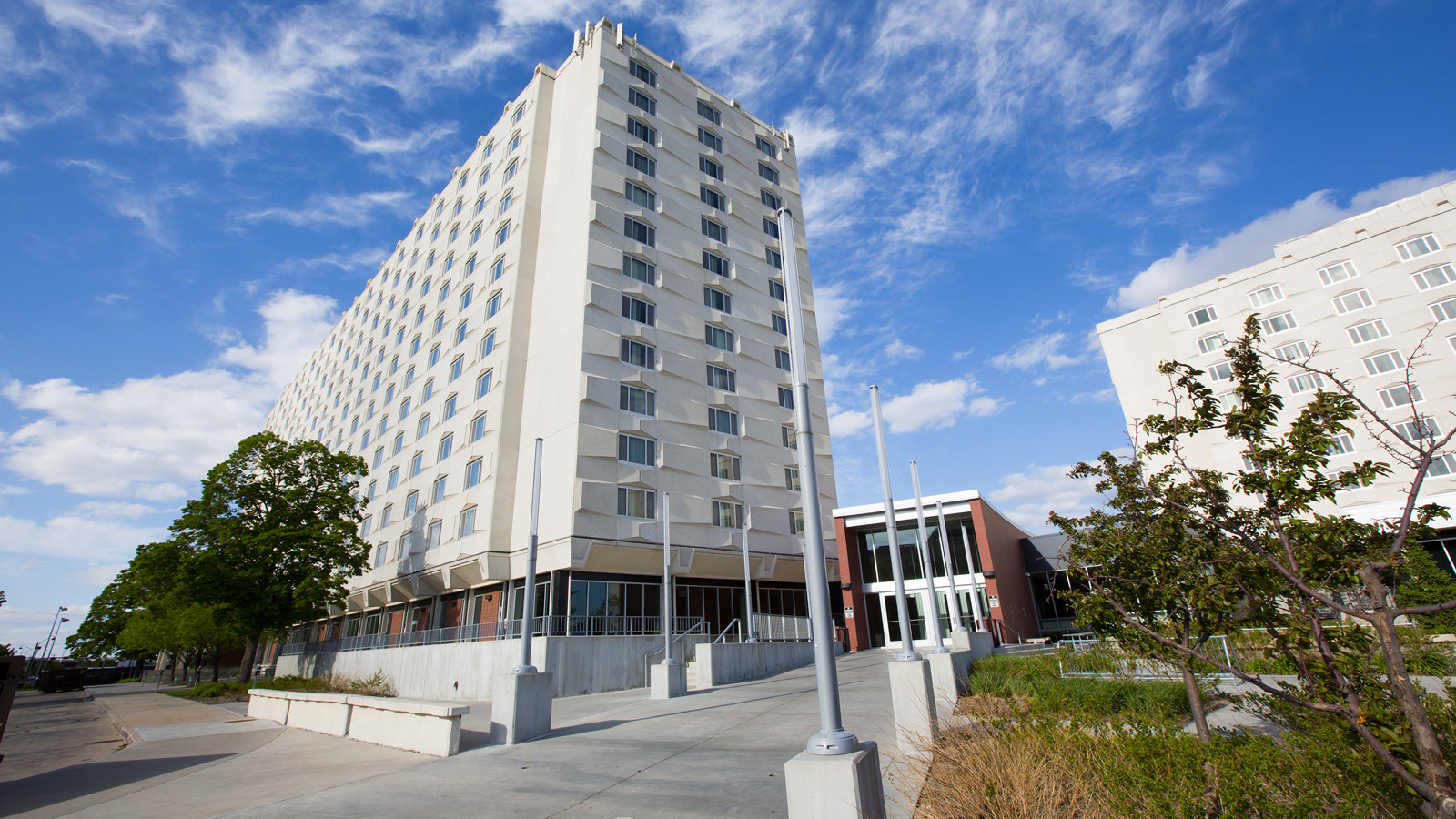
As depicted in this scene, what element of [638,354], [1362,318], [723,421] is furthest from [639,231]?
[1362,318]

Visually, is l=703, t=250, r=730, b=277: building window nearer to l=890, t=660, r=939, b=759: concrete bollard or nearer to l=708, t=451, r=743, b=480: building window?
l=708, t=451, r=743, b=480: building window

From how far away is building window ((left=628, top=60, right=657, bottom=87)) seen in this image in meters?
40.8

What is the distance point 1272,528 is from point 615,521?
85.5 feet

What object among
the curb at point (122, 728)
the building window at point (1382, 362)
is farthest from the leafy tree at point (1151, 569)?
the building window at point (1382, 362)

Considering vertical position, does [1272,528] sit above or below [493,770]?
above

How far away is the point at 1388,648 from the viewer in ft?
14.5

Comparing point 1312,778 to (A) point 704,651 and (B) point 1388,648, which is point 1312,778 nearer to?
(B) point 1388,648

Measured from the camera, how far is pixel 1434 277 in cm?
4197

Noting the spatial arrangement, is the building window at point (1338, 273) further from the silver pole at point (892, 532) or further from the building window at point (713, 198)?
the silver pole at point (892, 532)

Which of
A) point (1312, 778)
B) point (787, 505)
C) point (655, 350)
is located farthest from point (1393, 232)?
point (1312, 778)

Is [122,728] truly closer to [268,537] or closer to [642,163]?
[268,537]

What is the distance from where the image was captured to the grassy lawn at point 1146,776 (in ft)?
17.0

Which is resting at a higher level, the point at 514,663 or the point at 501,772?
the point at 514,663

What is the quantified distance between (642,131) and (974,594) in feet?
107
